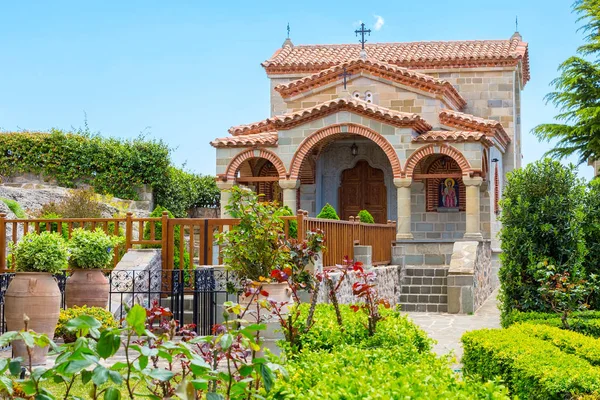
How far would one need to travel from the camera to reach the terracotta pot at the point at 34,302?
9.38 metres

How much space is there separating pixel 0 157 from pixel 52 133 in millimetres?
1810

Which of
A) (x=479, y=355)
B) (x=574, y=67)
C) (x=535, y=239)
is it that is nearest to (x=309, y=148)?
(x=574, y=67)

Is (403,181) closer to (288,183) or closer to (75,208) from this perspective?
(288,183)

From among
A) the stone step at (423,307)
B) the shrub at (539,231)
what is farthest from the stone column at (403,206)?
the shrub at (539,231)

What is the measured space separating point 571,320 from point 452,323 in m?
4.93

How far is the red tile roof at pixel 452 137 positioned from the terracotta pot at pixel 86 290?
10934 millimetres

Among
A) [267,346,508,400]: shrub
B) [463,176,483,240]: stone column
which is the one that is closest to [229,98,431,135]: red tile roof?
[463,176,483,240]: stone column

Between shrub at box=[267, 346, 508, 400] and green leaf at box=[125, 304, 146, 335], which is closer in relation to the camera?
green leaf at box=[125, 304, 146, 335]

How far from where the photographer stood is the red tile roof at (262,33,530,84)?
83.1 feet

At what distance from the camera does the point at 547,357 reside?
6.97 m

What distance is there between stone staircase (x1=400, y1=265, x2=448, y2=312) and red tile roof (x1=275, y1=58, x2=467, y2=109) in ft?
18.1

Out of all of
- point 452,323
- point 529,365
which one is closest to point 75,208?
point 452,323

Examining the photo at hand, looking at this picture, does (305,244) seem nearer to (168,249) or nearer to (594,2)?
(168,249)

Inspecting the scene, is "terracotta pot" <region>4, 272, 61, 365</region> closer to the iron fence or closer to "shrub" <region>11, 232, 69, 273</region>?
"shrub" <region>11, 232, 69, 273</region>
